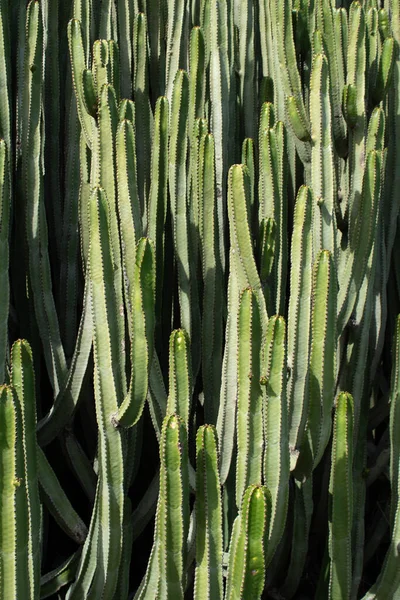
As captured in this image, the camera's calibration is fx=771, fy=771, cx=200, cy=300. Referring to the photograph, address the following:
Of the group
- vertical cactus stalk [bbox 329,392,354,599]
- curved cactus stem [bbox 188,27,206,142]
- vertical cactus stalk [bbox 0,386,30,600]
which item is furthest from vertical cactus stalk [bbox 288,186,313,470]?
vertical cactus stalk [bbox 0,386,30,600]

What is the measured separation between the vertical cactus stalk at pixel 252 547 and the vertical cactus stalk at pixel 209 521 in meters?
0.12

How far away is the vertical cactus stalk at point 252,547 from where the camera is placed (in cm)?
162

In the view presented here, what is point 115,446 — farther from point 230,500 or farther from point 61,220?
point 61,220

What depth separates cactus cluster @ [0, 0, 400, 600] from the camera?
1.88 meters

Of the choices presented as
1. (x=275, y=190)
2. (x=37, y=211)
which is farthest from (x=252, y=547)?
(x=37, y=211)

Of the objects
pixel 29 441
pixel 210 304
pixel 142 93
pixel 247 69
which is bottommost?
pixel 29 441

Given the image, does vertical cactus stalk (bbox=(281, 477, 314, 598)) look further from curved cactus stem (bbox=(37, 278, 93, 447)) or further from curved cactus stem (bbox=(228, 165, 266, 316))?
curved cactus stem (bbox=(37, 278, 93, 447))

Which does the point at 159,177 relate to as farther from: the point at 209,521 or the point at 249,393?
the point at 209,521

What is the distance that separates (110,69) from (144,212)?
0.46 metres

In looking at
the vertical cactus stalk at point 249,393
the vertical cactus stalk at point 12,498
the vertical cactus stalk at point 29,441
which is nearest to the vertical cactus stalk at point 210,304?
the vertical cactus stalk at point 249,393

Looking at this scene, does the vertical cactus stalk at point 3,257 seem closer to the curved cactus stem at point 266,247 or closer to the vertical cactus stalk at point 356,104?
the curved cactus stem at point 266,247

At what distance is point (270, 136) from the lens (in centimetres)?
237

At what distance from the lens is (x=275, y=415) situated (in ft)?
6.22

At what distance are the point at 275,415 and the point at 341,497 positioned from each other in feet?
1.16
